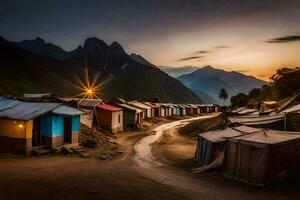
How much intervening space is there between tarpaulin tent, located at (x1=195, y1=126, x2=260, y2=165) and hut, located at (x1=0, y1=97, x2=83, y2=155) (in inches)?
474

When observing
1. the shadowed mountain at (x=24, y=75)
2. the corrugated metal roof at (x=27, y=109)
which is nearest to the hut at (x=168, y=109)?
the shadowed mountain at (x=24, y=75)

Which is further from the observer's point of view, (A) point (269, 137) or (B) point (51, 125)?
(B) point (51, 125)

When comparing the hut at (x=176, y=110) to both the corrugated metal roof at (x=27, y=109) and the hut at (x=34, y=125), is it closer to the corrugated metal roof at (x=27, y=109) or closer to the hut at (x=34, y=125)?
the hut at (x=34, y=125)

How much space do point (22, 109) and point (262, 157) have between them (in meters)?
20.0

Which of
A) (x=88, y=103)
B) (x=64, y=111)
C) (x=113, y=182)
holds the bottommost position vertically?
(x=113, y=182)

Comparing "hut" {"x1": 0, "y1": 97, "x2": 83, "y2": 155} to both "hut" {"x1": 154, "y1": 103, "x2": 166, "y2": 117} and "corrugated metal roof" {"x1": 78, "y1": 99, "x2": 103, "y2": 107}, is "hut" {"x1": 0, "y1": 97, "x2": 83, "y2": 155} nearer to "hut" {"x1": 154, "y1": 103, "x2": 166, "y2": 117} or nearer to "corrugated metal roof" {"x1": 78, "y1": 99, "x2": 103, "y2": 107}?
"corrugated metal roof" {"x1": 78, "y1": 99, "x2": 103, "y2": 107}

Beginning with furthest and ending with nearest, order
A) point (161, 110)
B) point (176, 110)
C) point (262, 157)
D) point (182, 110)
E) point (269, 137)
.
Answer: point (182, 110)
point (176, 110)
point (161, 110)
point (269, 137)
point (262, 157)

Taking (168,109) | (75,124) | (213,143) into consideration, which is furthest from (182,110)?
(213,143)

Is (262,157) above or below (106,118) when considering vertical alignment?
below

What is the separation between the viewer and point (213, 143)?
72.2ft

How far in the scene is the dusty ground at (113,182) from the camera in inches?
537

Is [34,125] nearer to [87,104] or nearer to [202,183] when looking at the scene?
[202,183]

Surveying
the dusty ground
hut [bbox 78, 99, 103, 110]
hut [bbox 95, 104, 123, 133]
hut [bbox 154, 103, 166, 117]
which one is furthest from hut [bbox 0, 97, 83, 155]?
hut [bbox 154, 103, 166, 117]

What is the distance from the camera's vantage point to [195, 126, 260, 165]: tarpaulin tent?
21906 mm
